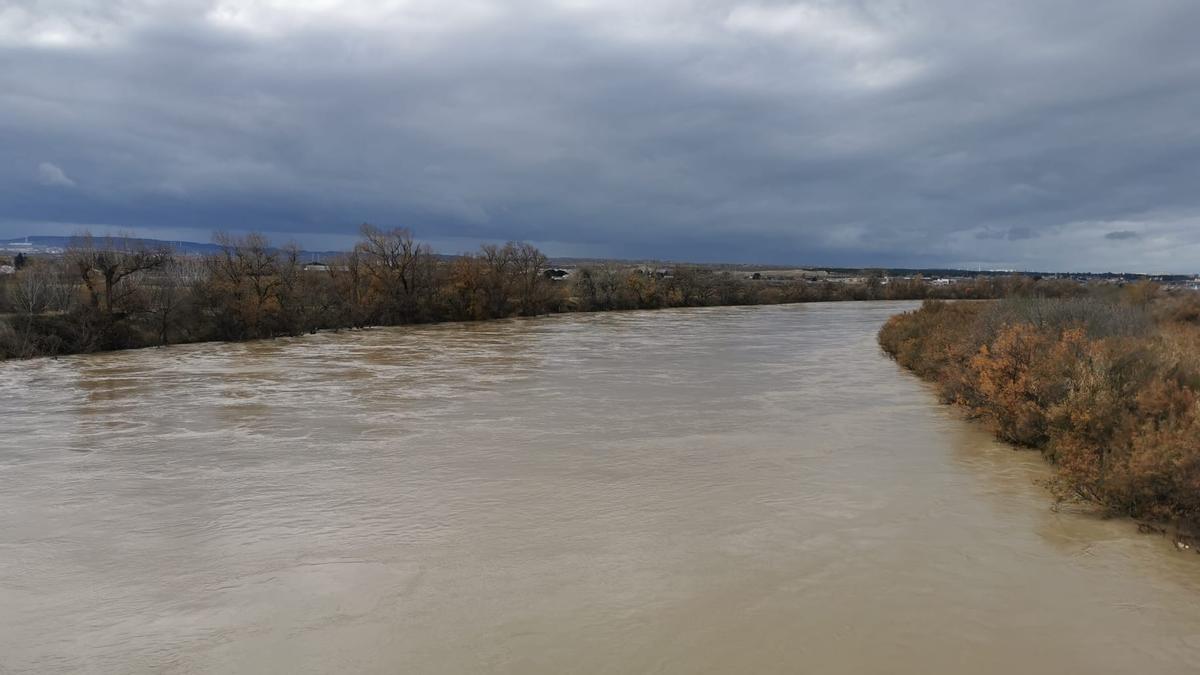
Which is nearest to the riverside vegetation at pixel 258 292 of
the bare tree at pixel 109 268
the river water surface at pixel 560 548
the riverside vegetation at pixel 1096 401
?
the bare tree at pixel 109 268

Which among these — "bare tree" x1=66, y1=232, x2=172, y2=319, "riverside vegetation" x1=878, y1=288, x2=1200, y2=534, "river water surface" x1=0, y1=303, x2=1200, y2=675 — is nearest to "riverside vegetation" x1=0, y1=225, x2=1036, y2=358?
"bare tree" x1=66, y1=232, x2=172, y2=319

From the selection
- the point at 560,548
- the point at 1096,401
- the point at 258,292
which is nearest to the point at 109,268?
the point at 258,292

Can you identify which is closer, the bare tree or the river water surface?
the river water surface

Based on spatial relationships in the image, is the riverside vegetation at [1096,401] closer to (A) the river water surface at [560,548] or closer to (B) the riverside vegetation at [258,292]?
(A) the river water surface at [560,548]

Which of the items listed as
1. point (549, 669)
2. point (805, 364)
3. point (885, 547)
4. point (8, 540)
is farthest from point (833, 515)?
point (805, 364)

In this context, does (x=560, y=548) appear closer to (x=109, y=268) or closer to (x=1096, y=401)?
(x=1096, y=401)

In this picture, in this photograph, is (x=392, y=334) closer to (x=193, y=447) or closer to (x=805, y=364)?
(x=805, y=364)

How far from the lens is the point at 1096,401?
10.8 metres

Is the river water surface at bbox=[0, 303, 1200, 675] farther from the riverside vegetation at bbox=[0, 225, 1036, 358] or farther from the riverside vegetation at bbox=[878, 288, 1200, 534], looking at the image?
the riverside vegetation at bbox=[0, 225, 1036, 358]

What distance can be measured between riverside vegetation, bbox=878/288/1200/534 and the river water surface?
540 millimetres

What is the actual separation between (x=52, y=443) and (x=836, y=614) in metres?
13.6

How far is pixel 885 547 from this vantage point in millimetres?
8234

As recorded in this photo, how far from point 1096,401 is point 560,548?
7785mm

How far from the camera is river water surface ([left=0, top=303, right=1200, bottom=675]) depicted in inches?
240
